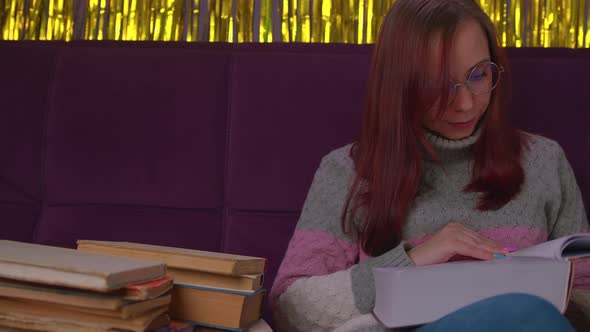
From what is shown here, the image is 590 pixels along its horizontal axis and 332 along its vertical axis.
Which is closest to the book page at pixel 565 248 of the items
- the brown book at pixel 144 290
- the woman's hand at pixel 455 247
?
the woman's hand at pixel 455 247

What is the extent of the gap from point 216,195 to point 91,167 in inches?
10.8

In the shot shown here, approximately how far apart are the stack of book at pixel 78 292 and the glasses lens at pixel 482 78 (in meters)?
0.65

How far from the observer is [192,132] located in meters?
1.61

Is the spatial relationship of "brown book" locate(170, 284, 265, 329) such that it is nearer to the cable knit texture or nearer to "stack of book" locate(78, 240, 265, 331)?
"stack of book" locate(78, 240, 265, 331)

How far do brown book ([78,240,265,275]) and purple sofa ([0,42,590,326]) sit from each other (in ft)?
1.67

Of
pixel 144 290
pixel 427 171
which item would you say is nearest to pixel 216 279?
pixel 144 290

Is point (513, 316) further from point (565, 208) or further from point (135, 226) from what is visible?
point (135, 226)

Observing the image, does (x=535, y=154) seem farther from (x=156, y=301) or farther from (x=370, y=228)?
(x=156, y=301)

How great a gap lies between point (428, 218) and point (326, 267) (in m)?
0.20

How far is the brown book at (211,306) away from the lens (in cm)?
97

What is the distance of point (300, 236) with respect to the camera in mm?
1352

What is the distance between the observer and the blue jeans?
76 centimetres

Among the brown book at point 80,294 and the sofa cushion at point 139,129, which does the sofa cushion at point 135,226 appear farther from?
the brown book at point 80,294

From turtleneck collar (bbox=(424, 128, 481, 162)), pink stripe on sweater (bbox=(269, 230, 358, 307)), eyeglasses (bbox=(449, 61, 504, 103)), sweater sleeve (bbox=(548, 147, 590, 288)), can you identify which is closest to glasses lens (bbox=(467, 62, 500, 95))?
eyeglasses (bbox=(449, 61, 504, 103))
